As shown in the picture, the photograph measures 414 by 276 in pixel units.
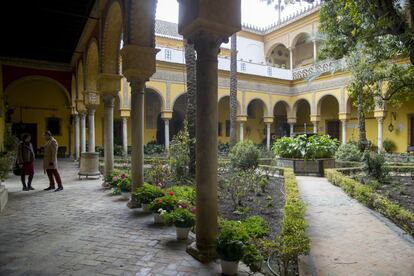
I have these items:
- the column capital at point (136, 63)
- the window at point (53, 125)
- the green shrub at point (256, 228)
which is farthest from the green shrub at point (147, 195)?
the window at point (53, 125)

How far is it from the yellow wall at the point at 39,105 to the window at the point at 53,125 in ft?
0.63

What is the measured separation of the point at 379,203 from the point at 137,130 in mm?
5252

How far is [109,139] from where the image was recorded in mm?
9148

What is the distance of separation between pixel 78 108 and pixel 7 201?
29.4ft

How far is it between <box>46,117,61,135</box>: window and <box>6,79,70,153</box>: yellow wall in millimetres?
192

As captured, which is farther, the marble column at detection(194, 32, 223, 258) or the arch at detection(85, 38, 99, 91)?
the arch at detection(85, 38, 99, 91)

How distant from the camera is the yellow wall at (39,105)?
2030 cm

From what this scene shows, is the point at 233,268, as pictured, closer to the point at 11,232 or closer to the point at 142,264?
the point at 142,264

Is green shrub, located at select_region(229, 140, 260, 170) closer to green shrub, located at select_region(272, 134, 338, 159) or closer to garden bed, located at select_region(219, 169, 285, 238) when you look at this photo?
garden bed, located at select_region(219, 169, 285, 238)

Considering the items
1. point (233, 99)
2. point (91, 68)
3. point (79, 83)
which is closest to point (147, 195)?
point (91, 68)

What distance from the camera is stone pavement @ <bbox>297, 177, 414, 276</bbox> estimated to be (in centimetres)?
413

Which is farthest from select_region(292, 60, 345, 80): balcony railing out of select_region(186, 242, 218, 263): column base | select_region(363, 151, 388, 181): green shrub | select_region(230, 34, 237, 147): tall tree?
select_region(186, 242, 218, 263): column base

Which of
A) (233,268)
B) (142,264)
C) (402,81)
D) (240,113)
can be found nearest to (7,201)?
(142,264)

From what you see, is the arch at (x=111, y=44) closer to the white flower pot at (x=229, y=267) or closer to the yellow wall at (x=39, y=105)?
the white flower pot at (x=229, y=267)
